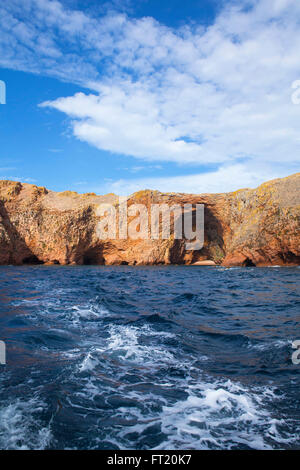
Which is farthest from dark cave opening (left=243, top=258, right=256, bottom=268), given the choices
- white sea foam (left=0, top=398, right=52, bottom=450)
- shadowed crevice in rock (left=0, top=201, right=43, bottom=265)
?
white sea foam (left=0, top=398, right=52, bottom=450)

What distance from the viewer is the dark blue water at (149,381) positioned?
3.19 metres

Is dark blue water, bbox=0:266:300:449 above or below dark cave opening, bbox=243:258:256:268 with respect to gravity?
above

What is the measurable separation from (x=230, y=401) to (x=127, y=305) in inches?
275

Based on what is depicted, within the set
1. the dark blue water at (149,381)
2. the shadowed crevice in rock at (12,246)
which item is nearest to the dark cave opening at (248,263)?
the dark blue water at (149,381)

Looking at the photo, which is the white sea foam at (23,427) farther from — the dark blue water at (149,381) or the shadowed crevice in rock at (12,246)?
the shadowed crevice in rock at (12,246)

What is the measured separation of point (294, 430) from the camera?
3234 millimetres

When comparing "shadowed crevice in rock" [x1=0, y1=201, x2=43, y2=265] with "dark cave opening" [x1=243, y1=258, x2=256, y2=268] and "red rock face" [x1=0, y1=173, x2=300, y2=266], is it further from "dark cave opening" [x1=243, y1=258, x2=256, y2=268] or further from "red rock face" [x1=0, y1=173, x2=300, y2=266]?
"dark cave opening" [x1=243, y1=258, x2=256, y2=268]

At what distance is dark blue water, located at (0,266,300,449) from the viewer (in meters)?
3.19

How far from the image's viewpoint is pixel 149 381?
4535 mm

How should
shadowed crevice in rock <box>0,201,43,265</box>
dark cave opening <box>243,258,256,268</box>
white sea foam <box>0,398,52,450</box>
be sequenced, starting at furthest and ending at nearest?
shadowed crevice in rock <box>0,201,43,265</box> < dark cave opening <box>243,258,256,268</box> < white sea foam <box>0,398,52,450</box>

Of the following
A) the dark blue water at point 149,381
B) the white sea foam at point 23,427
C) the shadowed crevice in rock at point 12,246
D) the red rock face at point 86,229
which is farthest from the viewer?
the red rock face at point 86,229

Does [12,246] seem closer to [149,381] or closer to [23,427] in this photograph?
[149,381]
